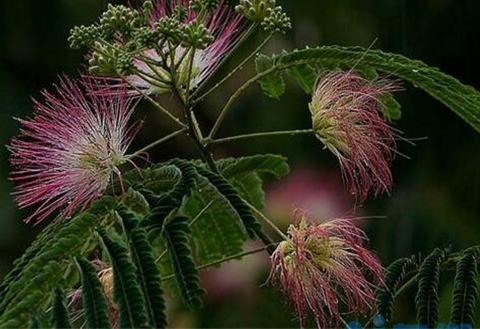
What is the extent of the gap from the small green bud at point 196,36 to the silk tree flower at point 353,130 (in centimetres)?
14

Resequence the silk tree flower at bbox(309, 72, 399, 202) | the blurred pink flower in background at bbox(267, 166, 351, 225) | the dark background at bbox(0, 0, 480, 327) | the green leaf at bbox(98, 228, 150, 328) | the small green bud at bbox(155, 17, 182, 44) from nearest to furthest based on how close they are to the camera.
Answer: the green leaf at bbox(98, 228, 150, 328)
the small green bud at bbox(155, 17, 182, 44)
the silk tree flower at bbox(309, 72, 399, 202)
the blurred pink flower in background at bbox(267, 166, 351, 225)
the dark background at bbox(0, 0, 480, 327)

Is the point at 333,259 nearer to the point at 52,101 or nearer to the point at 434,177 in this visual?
the point at 52,101

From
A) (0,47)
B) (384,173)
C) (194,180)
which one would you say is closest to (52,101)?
(194,180)

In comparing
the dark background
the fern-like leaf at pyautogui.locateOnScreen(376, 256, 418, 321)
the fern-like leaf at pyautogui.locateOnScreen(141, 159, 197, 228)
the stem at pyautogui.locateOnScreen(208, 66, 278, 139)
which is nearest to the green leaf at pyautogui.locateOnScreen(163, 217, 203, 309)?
the fern-like leaf at pyautogui.locateOnScreen(141, 159, 197, 228)

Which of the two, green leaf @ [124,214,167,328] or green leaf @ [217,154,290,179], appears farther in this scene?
green leaf @ [217,154,290,179]

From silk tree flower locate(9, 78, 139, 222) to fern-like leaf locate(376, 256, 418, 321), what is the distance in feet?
0.75

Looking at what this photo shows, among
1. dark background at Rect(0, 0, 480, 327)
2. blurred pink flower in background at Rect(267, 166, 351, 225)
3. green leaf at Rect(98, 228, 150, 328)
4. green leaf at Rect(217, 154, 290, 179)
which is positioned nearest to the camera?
green leaf at Rect(98, 228, 150, 328)

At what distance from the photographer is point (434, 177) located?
2.51 m

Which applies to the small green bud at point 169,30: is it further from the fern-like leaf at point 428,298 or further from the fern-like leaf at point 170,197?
the fern-like leaf at point 428,298

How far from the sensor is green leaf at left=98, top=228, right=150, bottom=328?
81 cm

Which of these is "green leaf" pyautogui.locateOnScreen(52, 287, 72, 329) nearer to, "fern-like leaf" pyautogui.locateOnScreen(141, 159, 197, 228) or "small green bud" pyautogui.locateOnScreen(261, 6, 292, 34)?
"fern-like leaf" pyautogui.locateOnScreen(141, 159, 197, 228)

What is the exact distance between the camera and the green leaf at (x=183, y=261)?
83 centimetres

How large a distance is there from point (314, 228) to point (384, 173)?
88mm

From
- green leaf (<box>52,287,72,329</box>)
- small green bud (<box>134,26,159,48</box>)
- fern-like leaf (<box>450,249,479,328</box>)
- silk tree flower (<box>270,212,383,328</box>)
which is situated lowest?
fern-like leaf (<box>450,249,479,328</box>)
